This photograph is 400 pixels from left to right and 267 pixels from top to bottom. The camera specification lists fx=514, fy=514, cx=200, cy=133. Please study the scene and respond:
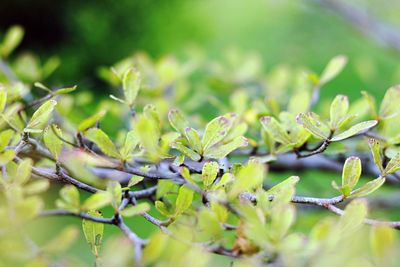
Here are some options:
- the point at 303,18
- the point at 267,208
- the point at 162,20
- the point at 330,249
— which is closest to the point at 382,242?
the point at 330,249

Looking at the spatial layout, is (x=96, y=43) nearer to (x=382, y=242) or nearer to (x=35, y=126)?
(x=35, y=126)

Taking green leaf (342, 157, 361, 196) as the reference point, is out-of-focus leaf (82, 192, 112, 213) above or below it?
below

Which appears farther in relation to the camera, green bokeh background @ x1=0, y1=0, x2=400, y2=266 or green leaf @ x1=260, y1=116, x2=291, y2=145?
green bokeh background @ x1=0, y1=0, x2=400, y2=266

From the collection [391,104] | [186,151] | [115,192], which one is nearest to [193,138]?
[186,151]

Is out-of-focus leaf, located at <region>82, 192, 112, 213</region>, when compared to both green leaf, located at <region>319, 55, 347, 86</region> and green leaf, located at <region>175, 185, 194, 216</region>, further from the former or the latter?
green leaf, located at <region>319, 55, 347, 86</region>

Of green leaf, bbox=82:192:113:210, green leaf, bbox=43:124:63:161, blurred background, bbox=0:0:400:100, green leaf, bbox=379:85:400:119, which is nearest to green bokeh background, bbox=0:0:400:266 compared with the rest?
blurred background, bbox=0:0:400:100

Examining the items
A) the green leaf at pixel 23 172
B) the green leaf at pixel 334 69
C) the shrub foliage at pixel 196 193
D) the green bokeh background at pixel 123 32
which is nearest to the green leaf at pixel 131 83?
the shrub foliage at pixel 196 193

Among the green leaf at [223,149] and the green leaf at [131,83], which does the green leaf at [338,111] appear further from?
the green leaf at [131,83]
